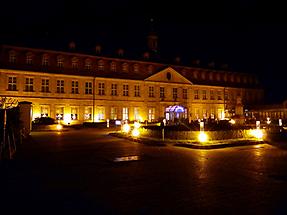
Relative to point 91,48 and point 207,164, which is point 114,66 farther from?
point 207,164

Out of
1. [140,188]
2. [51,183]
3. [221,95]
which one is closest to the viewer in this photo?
[140,188]

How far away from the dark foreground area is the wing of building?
23.7m

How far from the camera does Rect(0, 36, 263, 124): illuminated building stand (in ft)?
126

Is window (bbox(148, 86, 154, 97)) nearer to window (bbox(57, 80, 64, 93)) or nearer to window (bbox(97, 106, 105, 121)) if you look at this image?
window (bbox(97, 106, 105, 121))

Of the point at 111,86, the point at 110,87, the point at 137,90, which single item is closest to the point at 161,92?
the point at 137,90

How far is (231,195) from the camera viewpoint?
6.59 metres

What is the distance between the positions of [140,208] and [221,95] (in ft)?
174

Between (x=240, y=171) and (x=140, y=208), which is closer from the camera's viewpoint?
(x=140, y=208)

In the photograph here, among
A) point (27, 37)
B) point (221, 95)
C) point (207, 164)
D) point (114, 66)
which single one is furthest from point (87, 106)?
point (207, 164)

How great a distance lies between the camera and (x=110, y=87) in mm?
44438

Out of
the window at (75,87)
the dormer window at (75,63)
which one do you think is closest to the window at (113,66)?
the dormer window at (75,63)

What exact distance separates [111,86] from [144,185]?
3781cm

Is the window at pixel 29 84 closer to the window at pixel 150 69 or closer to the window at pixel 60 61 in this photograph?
the window at pixel 60 61

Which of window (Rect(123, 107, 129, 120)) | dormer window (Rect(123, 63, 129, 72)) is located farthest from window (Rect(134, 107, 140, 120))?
dormer window (Rect(123, 63, 129, 72))
